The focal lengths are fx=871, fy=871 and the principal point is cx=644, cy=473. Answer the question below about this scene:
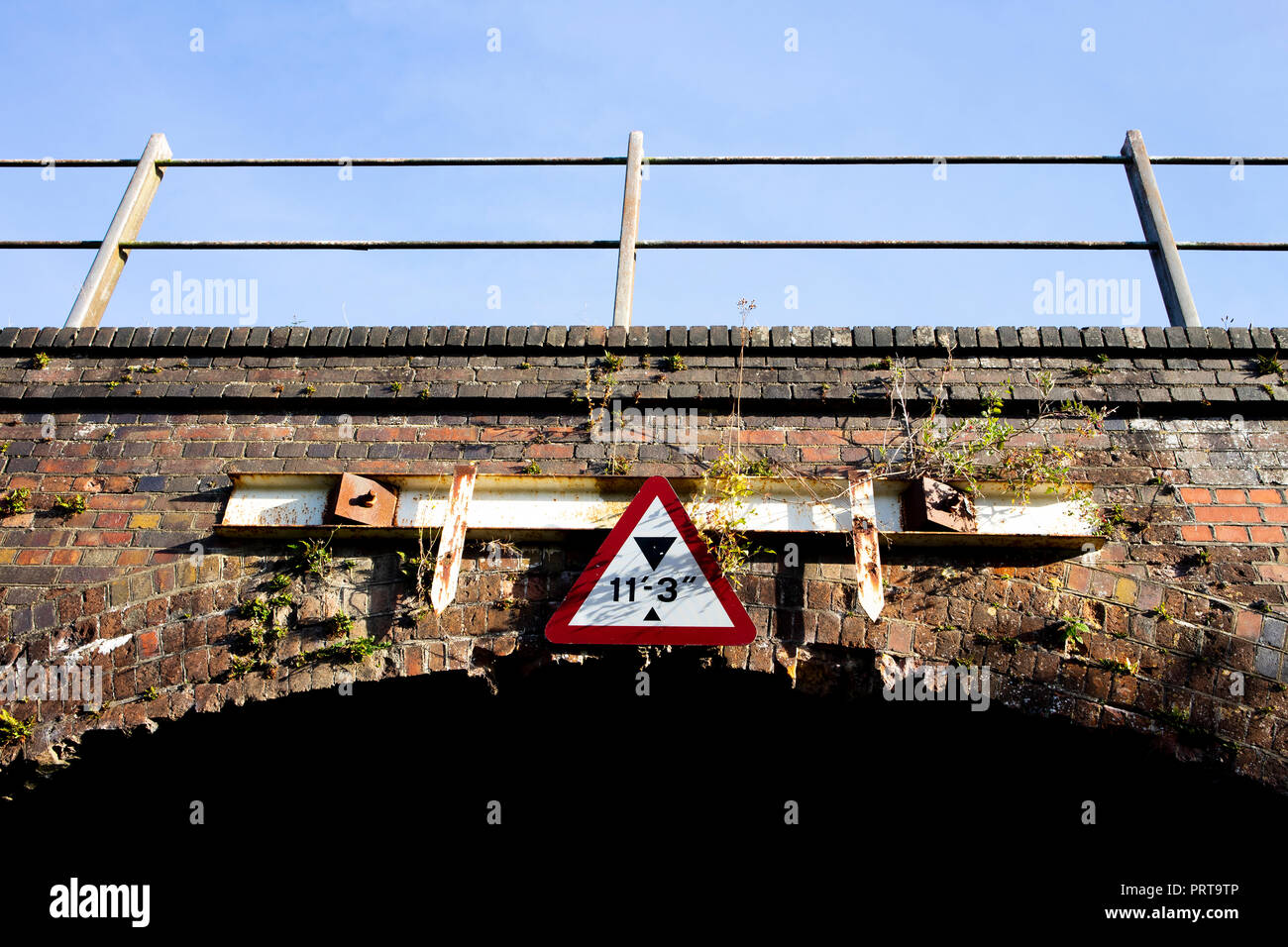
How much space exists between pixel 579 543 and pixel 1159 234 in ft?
12.2

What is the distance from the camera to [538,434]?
4223 mm

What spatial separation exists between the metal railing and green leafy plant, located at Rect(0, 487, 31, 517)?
3.76 feet

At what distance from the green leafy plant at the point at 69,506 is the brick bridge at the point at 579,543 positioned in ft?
0.05

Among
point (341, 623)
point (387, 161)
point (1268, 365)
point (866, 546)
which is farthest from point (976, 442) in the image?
point (387, 161)

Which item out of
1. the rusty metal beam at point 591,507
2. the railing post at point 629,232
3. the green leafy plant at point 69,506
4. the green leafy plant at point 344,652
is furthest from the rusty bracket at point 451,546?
the green leafy plant at point 69,506

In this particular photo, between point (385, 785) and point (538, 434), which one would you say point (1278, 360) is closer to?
point (538, 434)

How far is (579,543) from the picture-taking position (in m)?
3.76

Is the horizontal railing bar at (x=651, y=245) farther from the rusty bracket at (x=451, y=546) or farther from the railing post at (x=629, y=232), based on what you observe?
the rusty bracket at (x=451, y=546)

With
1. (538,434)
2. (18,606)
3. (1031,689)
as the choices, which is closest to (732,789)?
(1031,689)

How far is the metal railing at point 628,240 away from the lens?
4793mm

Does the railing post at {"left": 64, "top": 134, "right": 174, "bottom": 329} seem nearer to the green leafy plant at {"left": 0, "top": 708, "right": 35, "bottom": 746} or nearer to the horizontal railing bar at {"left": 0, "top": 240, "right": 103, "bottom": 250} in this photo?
the horizontal railing bar at {"left": 0, "top": 240, "right": 103, "bottom": 250}

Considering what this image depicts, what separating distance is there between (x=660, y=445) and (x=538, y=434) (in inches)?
23.5

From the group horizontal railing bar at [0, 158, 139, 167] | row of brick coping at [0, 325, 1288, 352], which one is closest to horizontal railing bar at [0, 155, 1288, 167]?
horizontal railing bar at [0, 158, 139, 167]
